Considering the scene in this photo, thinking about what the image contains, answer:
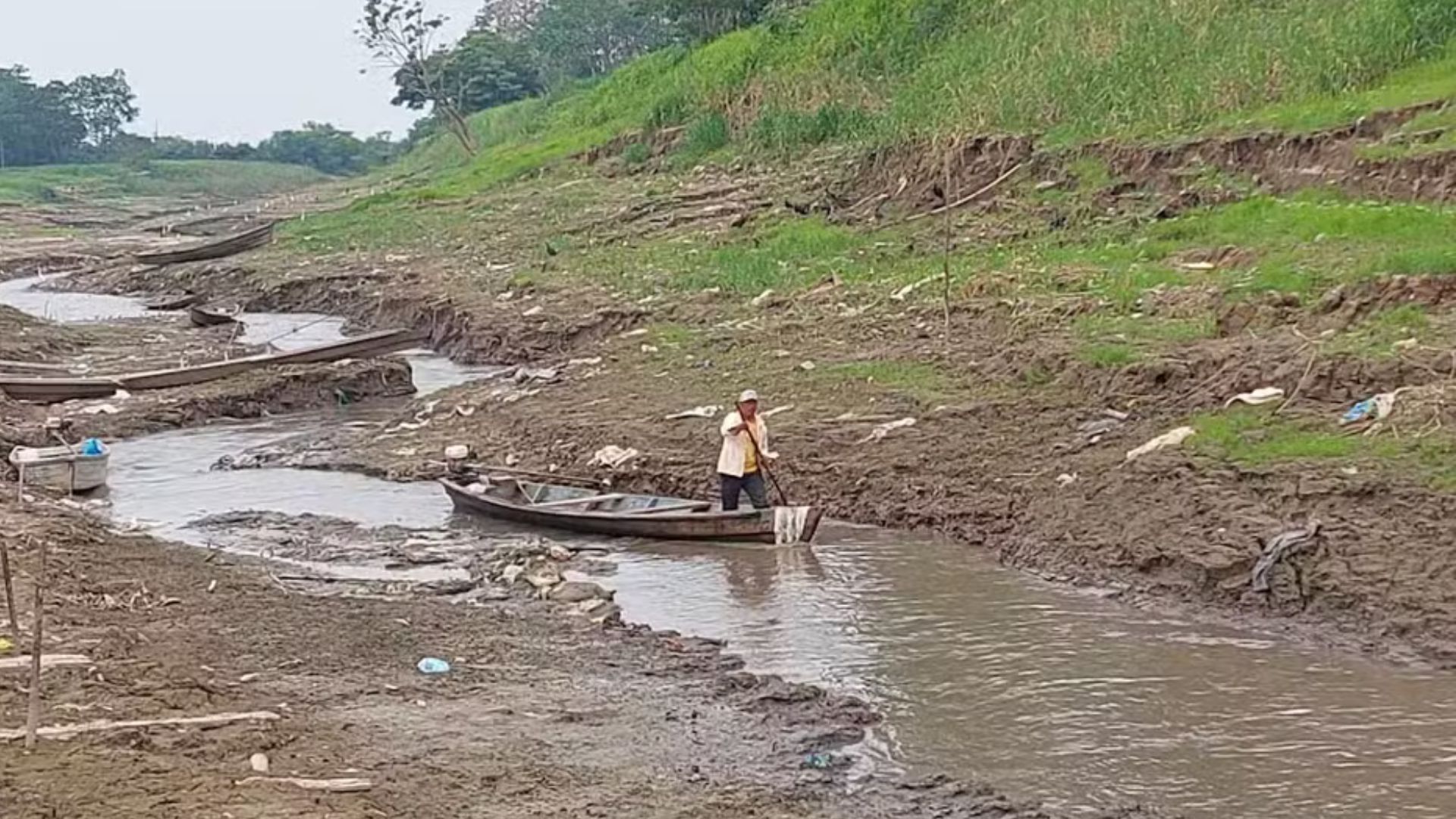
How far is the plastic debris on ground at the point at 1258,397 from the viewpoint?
13.0m

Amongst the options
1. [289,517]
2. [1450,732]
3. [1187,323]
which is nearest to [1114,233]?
[1187,323]

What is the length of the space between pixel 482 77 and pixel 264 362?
59.1 metres

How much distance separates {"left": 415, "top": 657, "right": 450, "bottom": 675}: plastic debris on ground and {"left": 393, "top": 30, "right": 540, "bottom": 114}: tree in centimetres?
7030

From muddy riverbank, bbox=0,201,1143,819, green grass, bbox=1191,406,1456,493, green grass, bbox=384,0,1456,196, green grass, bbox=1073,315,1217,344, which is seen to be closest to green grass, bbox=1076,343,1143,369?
green grass, bbox=1073,315,1217,344

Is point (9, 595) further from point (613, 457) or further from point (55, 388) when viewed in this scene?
point (55, 388)

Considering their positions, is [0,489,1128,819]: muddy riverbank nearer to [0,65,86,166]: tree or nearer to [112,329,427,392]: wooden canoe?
[112,329,427,392]: wooden canoe

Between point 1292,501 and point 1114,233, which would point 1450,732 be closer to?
point 1292,501

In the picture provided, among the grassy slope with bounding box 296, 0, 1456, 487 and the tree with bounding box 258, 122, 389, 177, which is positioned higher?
the tree with bounding box 258, 122, 389, 177

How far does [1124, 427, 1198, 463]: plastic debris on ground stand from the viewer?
12852 millimetres

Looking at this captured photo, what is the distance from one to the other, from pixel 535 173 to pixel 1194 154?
23.9 metres

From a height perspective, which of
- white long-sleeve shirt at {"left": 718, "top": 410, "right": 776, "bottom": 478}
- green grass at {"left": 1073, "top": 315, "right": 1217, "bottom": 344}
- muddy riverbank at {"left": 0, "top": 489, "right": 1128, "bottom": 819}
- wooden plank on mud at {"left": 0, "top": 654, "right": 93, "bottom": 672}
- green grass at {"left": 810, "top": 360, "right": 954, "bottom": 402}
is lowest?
muddy riverbank at {"left": 0, "top": 489, "right": 1128, "bottom": 819}

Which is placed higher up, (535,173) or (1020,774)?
(535,173)

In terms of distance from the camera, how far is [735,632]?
11.7 m

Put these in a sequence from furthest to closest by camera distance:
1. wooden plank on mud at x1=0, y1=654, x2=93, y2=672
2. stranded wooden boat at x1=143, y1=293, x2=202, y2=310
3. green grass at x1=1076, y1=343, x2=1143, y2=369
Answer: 1. stranded wooden boat at x1=143, y1=293, x2=202, y2=310
2. green grass at x1=1076, y1=343, x2=1143, y2=369
3. wooden plank on mud at x1=0, y1=654, x2=93, y2=672
